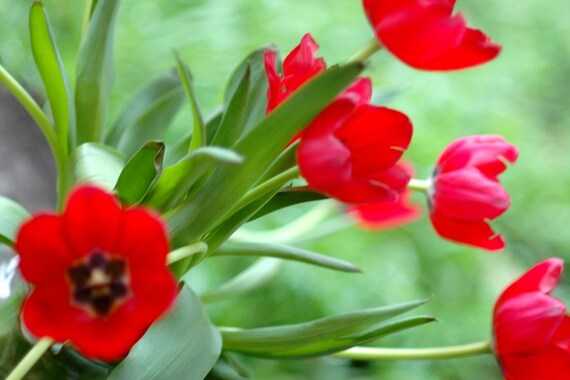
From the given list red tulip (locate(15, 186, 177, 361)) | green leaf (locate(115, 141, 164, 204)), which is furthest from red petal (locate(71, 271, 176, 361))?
green leaf (locate(115, 141, 164, 204))

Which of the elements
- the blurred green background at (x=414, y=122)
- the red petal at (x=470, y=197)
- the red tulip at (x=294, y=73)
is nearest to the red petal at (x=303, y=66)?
the red tulip at (x=294, y=73)

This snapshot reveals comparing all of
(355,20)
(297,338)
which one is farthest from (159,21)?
(297,338)

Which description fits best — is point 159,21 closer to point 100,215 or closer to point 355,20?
point 355,20

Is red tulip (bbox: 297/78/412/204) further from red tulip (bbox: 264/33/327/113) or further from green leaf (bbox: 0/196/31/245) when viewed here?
green leaf (bbox: 0/196/31/245)

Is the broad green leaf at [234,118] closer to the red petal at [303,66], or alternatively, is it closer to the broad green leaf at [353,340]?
the red petal at [303,66]

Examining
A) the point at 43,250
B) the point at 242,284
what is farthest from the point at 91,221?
the point at 242,284

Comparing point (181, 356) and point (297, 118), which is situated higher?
point (297, 118)
